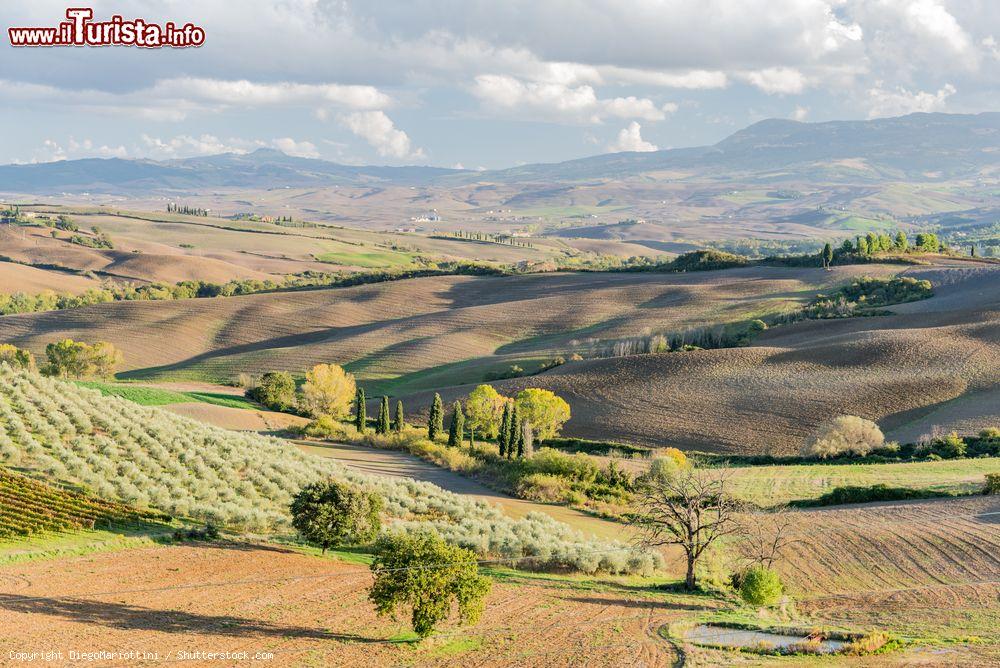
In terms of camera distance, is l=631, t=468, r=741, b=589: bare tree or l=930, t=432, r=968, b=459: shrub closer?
l=631, t=468, r=741, b=589: bare tree

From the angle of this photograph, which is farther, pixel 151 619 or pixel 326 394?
pixel 326 394

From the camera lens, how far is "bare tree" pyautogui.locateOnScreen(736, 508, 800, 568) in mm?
39031

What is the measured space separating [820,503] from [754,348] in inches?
1593

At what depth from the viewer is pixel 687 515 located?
37750mm

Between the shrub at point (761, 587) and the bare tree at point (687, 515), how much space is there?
282 cm

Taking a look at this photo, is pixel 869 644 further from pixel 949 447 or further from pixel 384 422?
pixel 384 422

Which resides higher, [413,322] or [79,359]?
[413,322]

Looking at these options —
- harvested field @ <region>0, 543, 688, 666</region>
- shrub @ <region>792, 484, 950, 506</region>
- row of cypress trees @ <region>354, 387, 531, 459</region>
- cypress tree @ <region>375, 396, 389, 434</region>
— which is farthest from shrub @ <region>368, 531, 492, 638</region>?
cypress tree @ <region>375, 396, 389, 434</region>

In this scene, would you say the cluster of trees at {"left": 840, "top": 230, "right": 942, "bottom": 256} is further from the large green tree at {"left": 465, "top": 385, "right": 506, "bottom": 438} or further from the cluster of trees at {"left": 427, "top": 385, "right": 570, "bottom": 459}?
the large green tree at {"left": 465, "top": 385, "right": 506, "bottom": 438}

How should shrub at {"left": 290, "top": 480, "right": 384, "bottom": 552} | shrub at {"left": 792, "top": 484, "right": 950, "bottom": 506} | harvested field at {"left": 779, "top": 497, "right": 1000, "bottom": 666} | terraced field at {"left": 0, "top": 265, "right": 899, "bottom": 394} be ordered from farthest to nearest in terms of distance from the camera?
terraced field at {"left": 0, "top": 265, "right": 899, "bottom": 394} → shrub at {"left": 792, "top": 484, "right": 950, "bottom": 506} → shrub at {"left": 290, "top": 480, "right": 384, "bottom": 552} → harvested field at {"left": 779, "top": 497, "right": 1000, "bottom": 666}

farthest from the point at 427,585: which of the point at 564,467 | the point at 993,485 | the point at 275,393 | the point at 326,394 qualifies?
the point at 275,393

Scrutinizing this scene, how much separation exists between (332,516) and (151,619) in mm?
9527

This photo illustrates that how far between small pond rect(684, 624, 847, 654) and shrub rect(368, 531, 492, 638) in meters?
6.72

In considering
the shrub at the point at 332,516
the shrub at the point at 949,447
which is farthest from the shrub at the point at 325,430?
the shrub at the point at 949,447
